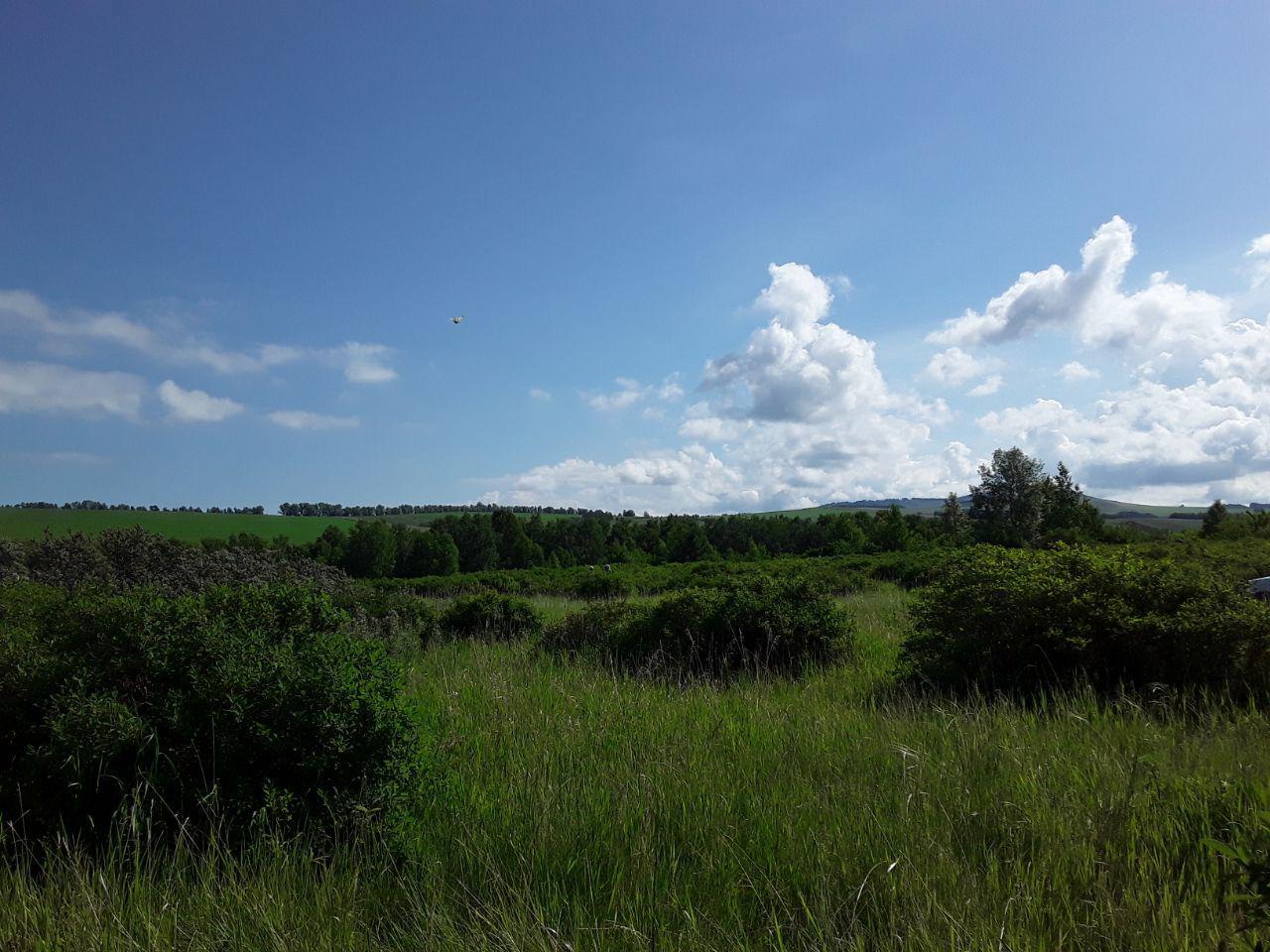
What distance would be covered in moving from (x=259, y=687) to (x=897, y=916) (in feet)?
9.81

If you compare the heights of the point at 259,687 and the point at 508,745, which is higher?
the point at 259,687

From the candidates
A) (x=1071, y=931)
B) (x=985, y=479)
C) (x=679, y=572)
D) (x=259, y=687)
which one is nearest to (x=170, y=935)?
(x=259, y=687)

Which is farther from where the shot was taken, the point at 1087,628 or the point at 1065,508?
the point at 1065,508

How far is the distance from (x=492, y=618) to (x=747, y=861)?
30.6ft

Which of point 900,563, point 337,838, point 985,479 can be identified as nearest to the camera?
point 337,838

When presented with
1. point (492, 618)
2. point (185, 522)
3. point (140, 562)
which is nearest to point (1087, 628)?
point (492, 618)

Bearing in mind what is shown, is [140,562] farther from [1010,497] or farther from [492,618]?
[1010,497]

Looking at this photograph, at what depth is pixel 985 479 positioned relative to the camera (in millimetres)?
50469

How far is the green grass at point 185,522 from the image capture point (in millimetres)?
74750

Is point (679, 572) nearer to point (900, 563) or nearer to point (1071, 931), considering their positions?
point (900, 563)

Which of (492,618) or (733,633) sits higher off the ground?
(733,633)

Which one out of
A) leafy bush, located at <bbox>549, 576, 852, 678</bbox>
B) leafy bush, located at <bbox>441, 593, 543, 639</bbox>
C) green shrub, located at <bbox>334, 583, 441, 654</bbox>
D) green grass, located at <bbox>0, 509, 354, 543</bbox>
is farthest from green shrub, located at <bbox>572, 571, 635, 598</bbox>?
green grass, located at <bbox>0, 509, 354, 543</bbox>

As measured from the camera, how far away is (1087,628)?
20.0 ft

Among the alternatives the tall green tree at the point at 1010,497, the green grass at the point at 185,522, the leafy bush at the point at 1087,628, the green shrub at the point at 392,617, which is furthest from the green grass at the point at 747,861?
the green grass at the point at 185,522
